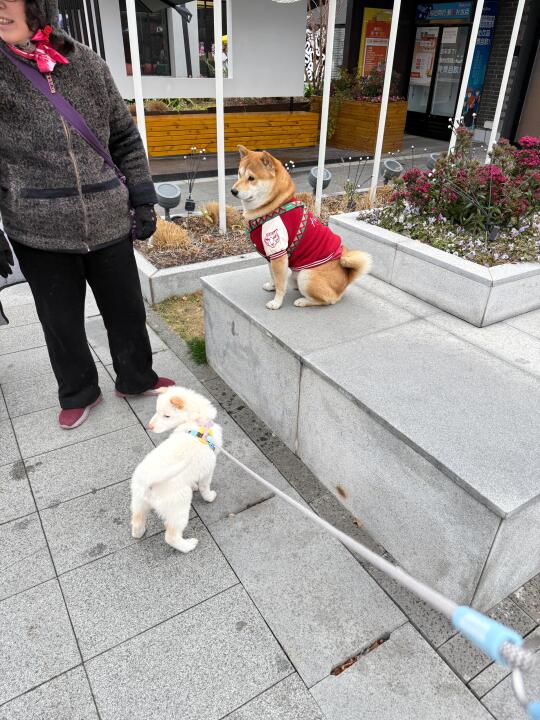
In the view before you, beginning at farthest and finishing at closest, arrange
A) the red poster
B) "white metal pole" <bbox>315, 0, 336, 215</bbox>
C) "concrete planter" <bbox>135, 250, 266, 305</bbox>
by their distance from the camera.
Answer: the red poster, "white metal pole" <bbox>315, 0, 336, 215</bbox>, "concrete planter" <bbox>135, 250, 266, 305</bbox>

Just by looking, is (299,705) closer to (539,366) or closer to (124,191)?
(539,366)

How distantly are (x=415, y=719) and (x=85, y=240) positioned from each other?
9.07ft

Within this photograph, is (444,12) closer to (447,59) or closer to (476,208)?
(447,59)

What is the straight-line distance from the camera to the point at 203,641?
6.86ft

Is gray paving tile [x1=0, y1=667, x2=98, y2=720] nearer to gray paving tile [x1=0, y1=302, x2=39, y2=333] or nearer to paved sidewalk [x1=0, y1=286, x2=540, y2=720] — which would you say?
paved sidewalk [x1=0, y1=286, x2=540, y2=720]

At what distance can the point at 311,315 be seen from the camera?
328 cm

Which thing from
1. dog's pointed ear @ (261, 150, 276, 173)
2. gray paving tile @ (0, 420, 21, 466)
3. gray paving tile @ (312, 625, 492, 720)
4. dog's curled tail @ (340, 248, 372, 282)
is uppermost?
dog's pointed ear @ (261, 150, 276, 173)

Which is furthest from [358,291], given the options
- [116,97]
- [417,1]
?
[417,1]

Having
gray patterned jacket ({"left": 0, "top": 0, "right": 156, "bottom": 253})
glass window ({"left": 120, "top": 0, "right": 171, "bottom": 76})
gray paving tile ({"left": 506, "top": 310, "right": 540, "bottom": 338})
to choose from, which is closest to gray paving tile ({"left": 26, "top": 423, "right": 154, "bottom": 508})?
gray patterned jacket ({"left": 0, "top": 0, "right": 156, "bottom": 253})

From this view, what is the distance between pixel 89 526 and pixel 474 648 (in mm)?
1961

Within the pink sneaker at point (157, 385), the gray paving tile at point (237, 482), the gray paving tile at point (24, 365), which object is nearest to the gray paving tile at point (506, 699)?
the gray paving tile at point (237, 482)

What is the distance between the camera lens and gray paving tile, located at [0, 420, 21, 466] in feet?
10.1

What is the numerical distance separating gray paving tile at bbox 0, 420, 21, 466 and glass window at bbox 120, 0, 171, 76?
803cm

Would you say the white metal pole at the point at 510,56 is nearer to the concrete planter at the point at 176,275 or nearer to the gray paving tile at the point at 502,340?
the concrete planter at the point at 176,275
